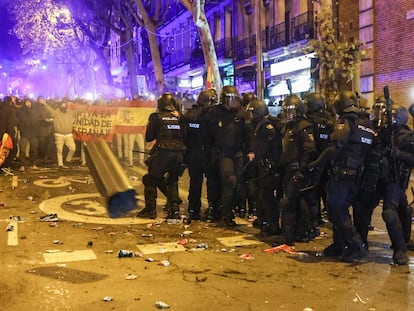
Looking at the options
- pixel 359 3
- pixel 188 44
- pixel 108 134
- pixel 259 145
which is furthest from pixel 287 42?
pixel 259 145

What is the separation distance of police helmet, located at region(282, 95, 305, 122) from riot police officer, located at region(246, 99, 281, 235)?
471 millimetres

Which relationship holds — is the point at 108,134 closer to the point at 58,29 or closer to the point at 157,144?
the point at 157,144

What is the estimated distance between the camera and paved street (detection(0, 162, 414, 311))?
502cm

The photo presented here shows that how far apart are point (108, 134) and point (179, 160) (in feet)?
28.5

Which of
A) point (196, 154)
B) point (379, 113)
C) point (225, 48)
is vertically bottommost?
point (196, 154)

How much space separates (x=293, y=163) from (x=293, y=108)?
70 cm

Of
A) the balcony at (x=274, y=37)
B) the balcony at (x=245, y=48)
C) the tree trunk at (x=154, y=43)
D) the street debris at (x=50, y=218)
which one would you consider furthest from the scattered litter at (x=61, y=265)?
the balcony at (x=245, y=48)

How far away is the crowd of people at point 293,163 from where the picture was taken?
621cm

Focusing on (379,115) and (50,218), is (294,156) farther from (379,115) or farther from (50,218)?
(50,218)

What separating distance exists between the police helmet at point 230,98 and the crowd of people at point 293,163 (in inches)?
0.6

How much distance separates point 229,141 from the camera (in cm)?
823

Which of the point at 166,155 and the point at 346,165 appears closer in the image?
the point at 346,165

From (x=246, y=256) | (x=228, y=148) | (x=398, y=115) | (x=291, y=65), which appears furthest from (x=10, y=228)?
(x=291, y=65)

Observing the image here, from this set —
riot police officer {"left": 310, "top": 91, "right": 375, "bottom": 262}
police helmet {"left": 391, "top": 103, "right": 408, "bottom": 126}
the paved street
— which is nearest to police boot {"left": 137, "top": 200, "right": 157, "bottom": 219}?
the paved street
